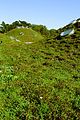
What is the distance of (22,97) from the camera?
18.9 meters

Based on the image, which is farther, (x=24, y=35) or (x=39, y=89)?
(x=24, y=35)

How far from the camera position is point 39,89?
2044 centimetres

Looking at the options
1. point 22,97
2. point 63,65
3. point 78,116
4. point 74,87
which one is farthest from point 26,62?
point 78,116

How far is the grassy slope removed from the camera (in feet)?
57.4

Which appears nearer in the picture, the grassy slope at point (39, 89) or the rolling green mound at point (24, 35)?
the grassy slope at point (39, 89)

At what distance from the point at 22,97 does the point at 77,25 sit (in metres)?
40.3

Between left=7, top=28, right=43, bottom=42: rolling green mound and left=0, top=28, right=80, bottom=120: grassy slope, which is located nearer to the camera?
left=0, top=28, right=80, bottom=120: grassy slope

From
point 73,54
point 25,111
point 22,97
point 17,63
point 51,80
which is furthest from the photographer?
point 73,54

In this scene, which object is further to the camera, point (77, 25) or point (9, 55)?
point (77, 25)

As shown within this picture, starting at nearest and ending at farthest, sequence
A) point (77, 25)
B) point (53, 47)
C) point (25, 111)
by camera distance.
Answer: point (25, 111) → point (53, 47) → point (77, 25)

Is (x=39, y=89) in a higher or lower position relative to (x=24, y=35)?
Answer: higher

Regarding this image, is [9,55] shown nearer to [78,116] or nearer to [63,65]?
[63,65]

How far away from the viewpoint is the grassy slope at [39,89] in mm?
17500

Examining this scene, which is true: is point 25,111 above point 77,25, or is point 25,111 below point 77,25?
below
